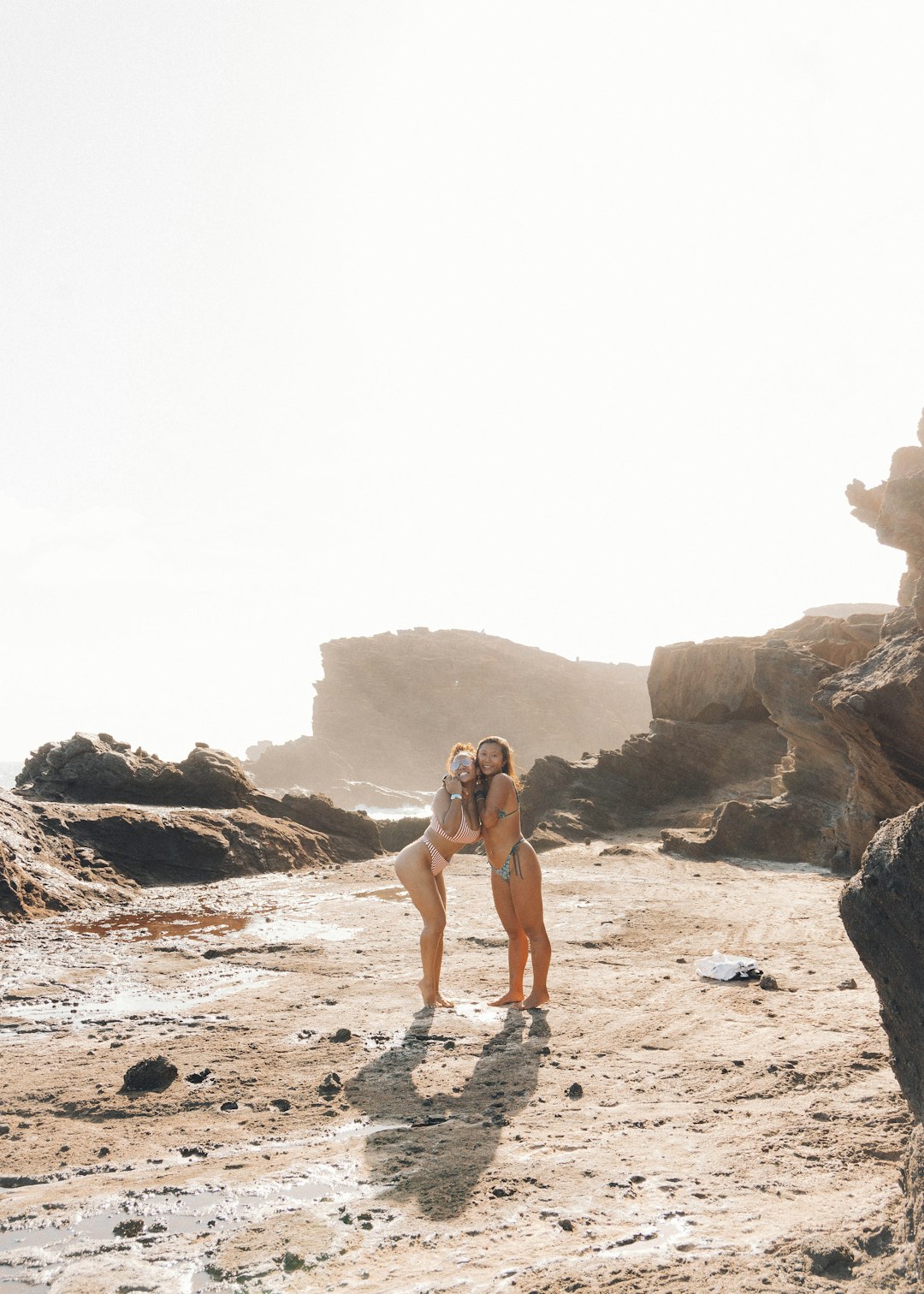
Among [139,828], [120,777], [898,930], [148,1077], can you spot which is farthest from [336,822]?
[898,930]

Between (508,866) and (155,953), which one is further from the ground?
(508,866)

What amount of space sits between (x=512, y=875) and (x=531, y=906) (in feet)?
0.82

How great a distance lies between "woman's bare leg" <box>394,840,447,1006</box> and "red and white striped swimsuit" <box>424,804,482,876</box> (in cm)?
4

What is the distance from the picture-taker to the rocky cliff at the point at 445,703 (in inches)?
4277

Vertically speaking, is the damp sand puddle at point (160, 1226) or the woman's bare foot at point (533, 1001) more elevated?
the damp sand puddle at point (160, 1226)

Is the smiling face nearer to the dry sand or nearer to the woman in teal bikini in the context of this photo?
the woman in teal bikini

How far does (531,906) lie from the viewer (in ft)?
19.6

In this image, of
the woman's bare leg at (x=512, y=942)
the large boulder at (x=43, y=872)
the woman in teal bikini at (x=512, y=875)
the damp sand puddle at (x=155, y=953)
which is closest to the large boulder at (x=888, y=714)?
the woman in teal bikini at (x=512, y=875)

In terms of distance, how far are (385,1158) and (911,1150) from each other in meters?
1.95

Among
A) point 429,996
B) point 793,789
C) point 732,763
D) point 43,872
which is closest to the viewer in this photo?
point 429,996

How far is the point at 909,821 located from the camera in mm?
2613

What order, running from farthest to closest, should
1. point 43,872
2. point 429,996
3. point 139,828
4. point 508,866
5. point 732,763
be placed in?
1. point 732,763
2. point 139,828
3. point 43,872
4. point 508,866
5. point 429,996

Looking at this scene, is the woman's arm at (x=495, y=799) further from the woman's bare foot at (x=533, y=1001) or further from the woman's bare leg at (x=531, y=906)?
the woman's bare foot at (x=533, y=1001)

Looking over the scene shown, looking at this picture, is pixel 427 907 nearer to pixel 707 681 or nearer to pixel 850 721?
pixel 850 721
